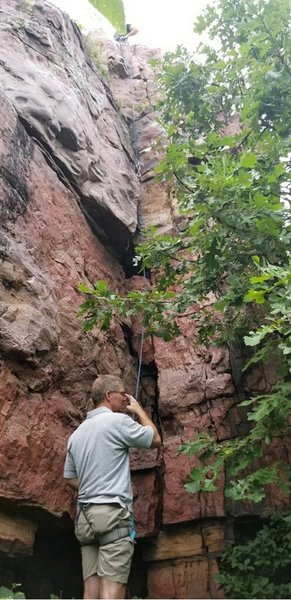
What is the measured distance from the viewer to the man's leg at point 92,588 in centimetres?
351

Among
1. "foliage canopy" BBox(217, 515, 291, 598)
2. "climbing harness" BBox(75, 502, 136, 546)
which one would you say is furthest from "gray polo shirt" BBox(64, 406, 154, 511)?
"foliage canopy" BBox(217, 515, 291, 598)

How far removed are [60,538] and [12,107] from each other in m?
4.69

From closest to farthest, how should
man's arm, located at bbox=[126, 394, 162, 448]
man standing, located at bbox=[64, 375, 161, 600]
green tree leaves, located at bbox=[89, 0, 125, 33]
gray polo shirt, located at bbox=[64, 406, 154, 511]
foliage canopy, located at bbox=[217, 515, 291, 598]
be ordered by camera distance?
green tree leaves, located at bbox=[89, 0, 125, 33], man standing, located at bbox=[64, 375, 161, 600], gray polo shirt, located at bbox=[64, 406, 154, 511], man's arm, located at bbox=[126, 394, 162, 448], foliage canopy, located at bbox=[217, 515, 291, 598]

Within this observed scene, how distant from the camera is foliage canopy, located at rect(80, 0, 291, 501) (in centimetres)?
395

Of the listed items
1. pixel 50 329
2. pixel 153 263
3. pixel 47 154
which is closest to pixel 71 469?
pixel 50 329

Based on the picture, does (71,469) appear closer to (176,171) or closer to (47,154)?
(176,171)

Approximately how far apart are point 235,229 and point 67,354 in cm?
218

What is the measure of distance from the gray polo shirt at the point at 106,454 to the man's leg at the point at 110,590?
0.49 metres

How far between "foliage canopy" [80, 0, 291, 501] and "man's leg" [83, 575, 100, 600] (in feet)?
3.08

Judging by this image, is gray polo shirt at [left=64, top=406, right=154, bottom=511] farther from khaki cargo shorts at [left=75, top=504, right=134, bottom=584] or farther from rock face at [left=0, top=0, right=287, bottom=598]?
rock face at [left=0, top=0, right=287, bottom=598]

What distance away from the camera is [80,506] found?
11.9ft

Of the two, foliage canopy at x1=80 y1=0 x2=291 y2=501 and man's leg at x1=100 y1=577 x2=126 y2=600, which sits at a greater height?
foliage canopy at x1=80 y1=0 x2=291 y2=501

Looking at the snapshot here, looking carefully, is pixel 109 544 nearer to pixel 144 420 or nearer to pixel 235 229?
pixel 144 420

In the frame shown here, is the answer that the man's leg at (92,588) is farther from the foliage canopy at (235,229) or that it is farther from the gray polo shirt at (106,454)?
the foliage canopy at (235,229)
